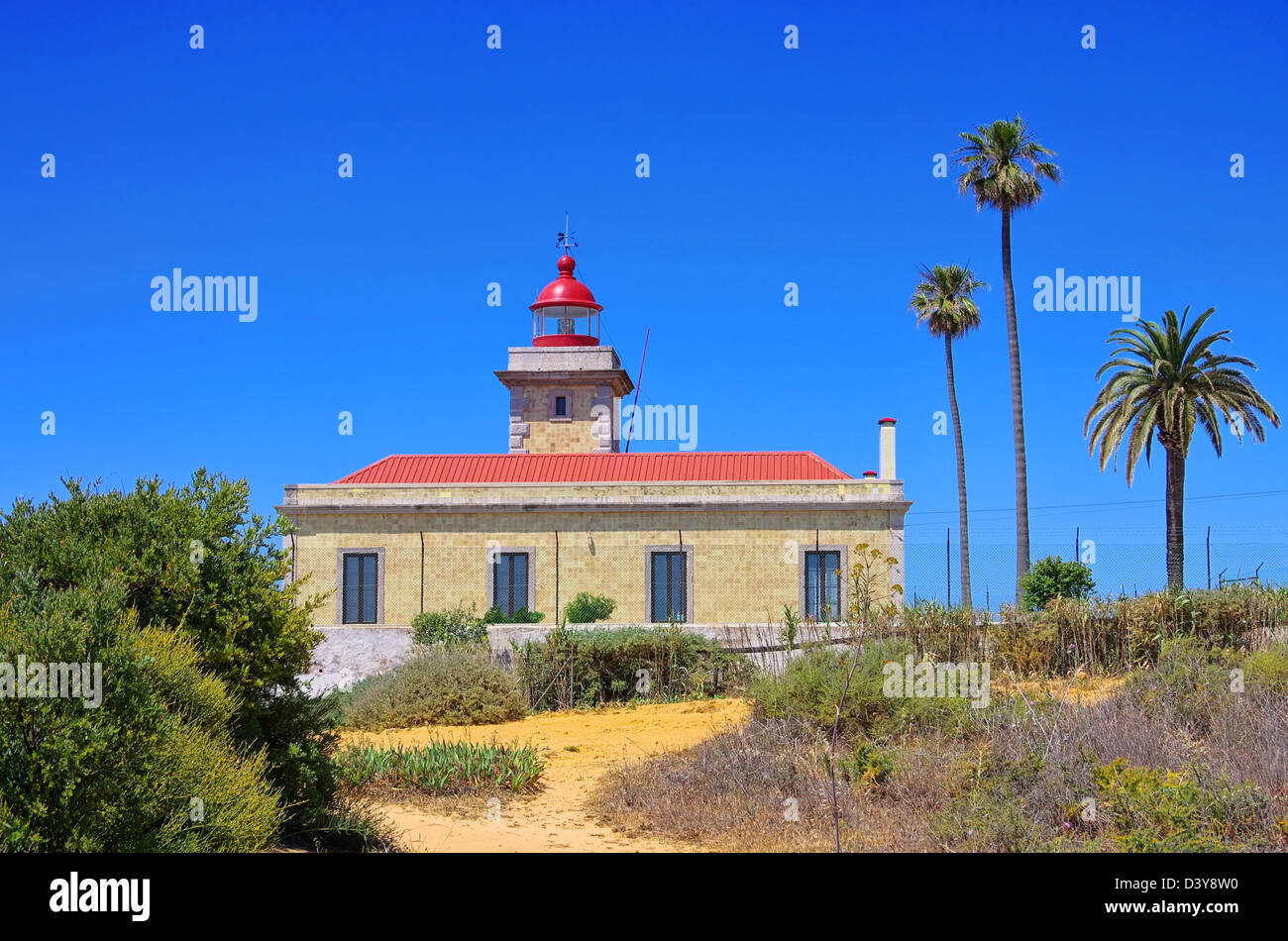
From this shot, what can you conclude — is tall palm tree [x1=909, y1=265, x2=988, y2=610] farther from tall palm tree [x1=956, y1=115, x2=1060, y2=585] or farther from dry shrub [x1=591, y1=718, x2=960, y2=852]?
dry shrub [x1=591, y1=718, x2=960, y2=852]

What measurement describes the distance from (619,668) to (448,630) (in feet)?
14.2

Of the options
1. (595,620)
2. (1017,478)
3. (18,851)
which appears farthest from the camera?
(1017,478)

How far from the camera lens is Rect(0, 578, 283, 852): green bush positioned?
5.19m

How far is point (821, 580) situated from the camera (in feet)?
83.6

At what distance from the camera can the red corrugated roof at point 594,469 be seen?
2756 centimetres

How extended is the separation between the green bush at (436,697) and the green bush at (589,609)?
935 cm

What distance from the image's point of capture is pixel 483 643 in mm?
18609

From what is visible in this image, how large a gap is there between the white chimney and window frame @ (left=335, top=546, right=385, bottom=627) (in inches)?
501

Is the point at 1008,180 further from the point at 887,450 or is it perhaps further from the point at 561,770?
the point at 561,770

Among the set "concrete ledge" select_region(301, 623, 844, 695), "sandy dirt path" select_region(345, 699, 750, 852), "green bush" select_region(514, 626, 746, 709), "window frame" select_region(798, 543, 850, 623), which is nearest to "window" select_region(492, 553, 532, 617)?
"concrete ledge" select_region(301, 623, 844, 695)
